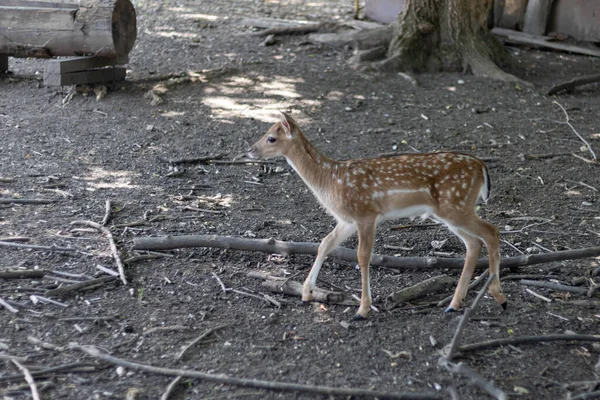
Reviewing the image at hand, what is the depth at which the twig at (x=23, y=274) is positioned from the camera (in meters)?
5.64

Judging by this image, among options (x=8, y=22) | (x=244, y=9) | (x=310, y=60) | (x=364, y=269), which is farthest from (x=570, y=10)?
(x=364, y=269)

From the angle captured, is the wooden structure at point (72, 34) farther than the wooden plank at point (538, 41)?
No

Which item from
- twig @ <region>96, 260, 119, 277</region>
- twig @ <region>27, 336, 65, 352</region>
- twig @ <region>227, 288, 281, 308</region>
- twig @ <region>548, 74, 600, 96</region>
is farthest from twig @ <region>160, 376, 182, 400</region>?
twig @ <region>548, 74, 600, 96</region>

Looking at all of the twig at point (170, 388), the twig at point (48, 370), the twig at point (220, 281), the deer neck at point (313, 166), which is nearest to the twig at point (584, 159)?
the deer neck at point (313, 166)

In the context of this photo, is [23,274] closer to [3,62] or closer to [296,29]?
[3,62]

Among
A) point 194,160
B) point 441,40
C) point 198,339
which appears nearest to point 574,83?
point 441,40

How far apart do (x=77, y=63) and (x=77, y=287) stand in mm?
5366

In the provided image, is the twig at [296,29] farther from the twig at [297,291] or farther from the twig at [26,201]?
the twig at [297,291]

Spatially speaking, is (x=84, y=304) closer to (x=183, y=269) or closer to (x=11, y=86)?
(x=183, y=269)

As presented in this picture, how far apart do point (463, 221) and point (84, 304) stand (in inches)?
106

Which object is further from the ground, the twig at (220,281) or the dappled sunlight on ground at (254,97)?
the dappled sunlight on ground at (254,97)

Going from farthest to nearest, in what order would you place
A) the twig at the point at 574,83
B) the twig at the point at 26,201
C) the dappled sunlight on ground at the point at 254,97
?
the twig at the point at 574,83 → the dappled sunlight on ground at the point at 254,97 → the twig at the point at 26,201

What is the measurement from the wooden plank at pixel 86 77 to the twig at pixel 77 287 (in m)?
5.10

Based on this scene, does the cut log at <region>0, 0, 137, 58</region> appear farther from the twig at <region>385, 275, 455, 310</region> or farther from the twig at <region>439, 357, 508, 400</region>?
the twig at <region>439, 357, 508, 400</region>
